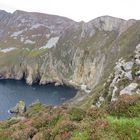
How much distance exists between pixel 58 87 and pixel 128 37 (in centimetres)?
4627

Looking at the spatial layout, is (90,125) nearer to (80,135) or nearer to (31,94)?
(80,135)

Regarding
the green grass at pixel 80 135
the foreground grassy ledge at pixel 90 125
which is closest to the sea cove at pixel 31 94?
the foreground grassy ledge at pixel 90 125

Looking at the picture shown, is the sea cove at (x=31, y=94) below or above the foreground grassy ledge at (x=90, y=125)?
below

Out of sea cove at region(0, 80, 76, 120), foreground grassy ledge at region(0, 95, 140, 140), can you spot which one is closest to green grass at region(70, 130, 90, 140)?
foreground grassy ledge at region(0, 95, 140, 140)

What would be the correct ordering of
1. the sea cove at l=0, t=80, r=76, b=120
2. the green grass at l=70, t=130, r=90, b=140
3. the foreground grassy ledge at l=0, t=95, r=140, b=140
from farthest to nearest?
the sea cove at l=0, t=80, r=76, b=120 < the green grass at l=70, t=130, r=90, b=140 < the foreground grassy ledge at l=0, t=95, r=140, b=140

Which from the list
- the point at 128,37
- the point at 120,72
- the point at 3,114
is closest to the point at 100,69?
the point at 128,37

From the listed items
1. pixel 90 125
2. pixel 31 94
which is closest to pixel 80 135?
pixel 90 125

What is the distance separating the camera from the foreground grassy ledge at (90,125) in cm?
1573

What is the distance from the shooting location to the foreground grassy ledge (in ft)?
51.6

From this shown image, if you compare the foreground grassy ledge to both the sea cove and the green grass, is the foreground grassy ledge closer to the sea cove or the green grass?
the green grass

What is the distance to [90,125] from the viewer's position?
16922 mm

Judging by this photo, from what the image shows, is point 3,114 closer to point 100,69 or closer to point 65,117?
point 100,69

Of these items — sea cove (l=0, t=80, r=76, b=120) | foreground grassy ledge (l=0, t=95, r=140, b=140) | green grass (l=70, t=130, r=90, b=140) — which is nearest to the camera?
foreground grassy ledge (l=0, t=95, r=140, b=140)

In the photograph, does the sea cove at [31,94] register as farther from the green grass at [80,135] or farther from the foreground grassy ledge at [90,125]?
the green grass at [80,135]
